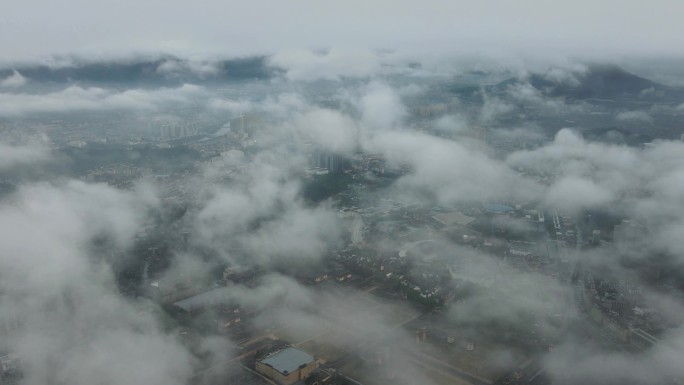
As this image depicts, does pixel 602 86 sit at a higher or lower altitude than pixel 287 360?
higher

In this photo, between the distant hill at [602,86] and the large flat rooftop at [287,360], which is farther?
the distant hill at [602,86]

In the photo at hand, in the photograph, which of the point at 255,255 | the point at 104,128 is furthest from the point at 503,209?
→ the point at 104,128

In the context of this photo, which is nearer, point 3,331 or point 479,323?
point 3,331

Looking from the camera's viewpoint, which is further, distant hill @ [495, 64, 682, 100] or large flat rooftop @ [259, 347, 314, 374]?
distant hill @ [495, 64, 682, 100]

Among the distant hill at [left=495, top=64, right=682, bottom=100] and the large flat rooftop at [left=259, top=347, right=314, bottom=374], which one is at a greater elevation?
the distant hill at [left=495, top=64, right=682, bottom=100]

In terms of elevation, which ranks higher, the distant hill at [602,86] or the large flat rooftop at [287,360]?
the distant hill at [602,86]

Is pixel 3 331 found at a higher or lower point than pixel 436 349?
higher

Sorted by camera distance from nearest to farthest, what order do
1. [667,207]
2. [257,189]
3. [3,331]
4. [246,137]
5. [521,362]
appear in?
[3,331] < [521,362] < [667,207] < [257,189] < [246,137]

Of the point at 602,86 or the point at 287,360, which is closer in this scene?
the point at 287,360

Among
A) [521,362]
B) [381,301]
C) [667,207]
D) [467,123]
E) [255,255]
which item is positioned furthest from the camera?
[467,123]

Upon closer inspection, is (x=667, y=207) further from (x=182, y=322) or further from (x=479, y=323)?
(x=182, y=322)
